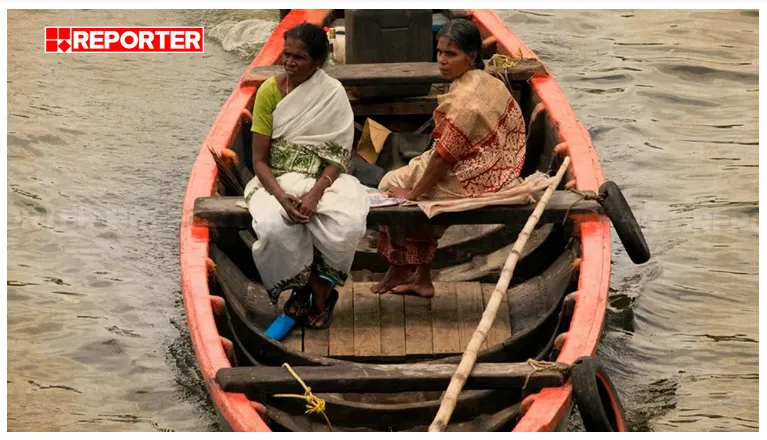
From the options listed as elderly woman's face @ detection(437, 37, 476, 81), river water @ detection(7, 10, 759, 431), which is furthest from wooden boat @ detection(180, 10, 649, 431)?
river water @ detection(7, 10, 759, 431)

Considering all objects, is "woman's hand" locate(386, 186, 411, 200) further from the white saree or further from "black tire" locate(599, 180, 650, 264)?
"black tire" locate(599, 180, 650, 264)

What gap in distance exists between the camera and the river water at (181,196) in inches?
263

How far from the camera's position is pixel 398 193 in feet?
Answer: 17.6

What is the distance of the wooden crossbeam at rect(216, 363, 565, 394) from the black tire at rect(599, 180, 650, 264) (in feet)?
3.26

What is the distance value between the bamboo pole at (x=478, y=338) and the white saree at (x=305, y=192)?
0.68 m

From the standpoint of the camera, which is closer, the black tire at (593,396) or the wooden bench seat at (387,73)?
the black tire at (593,396)

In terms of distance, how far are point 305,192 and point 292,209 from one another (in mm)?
132

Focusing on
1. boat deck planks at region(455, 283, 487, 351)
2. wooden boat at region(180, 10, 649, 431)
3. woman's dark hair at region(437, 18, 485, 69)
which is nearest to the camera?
wooden boat at region(180, 10, 649, 431)

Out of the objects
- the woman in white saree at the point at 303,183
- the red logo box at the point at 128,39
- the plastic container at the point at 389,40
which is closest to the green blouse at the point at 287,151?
the woman in white saree at the point at 303,183

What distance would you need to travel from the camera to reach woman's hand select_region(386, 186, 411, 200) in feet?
17.4

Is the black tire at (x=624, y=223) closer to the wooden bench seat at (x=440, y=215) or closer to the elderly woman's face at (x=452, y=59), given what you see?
the wooden bench seat at (x=440, y=215)

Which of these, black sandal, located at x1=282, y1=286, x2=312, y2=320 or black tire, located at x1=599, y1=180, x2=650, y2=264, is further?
black sandal, located at x1=282, y1=286, x2=312, y2=320

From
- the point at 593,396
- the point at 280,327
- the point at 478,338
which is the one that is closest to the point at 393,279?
the point at 280,327

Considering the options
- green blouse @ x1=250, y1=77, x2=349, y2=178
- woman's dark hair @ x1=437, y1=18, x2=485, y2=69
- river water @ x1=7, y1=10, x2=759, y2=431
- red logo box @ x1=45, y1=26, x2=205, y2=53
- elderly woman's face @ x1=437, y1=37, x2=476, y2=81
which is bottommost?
river water @ x1=7, y1=10, x2=759, y2=431
